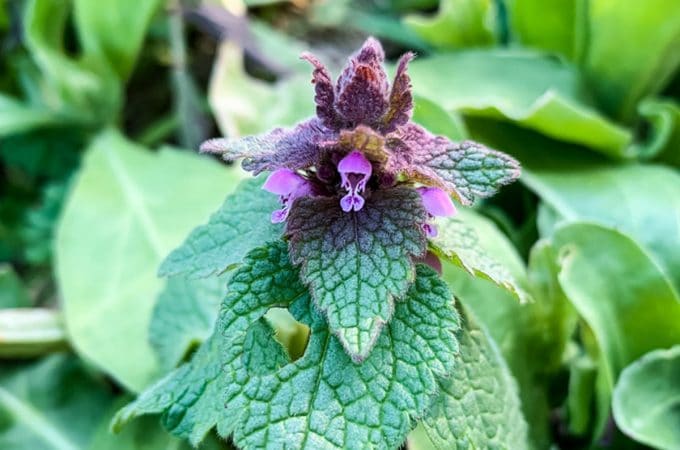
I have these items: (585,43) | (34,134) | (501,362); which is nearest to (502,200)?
(585,43)

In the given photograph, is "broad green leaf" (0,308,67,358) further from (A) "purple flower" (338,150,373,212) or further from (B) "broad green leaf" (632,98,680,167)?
(B) "broad green leaf" (632,98,680,167)

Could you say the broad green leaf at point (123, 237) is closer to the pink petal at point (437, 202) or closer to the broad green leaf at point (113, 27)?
the broad green leaf at point (113, 27)

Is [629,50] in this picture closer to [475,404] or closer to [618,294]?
[618,294]

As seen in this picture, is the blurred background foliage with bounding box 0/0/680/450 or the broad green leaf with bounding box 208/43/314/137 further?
the broad green leaf with bounding box 208/43/314/137

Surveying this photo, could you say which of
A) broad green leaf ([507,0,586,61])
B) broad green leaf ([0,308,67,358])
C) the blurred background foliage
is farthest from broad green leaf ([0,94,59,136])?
broad green leaf ([507,0,586,61])

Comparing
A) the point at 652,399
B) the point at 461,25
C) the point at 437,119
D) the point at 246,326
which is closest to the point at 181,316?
the point at 246,326
